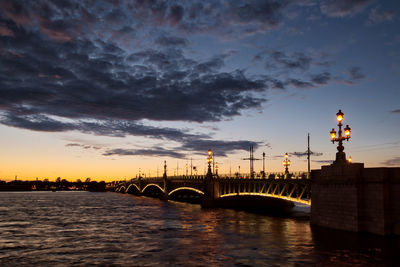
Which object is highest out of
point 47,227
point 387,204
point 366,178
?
point 366,178

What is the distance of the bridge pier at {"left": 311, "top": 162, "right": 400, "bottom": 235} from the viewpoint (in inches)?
1205

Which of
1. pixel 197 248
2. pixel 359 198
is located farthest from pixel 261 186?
pixel 197 248

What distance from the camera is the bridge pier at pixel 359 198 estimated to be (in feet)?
100

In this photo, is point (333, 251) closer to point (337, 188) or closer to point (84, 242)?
point (337, 188)

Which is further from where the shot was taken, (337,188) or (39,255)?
(337,188)

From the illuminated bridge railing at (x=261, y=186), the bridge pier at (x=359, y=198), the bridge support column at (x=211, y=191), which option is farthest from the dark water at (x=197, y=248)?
the bridge support column at (x=211, y=191)

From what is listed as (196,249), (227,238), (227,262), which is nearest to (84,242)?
(196,249)

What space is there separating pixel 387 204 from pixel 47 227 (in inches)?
1561

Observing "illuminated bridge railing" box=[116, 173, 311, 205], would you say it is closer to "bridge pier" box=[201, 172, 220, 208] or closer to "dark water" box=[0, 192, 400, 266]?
"bridge pier" box=[201, 172, 220, 208]

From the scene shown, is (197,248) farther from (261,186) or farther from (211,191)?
(211,191)

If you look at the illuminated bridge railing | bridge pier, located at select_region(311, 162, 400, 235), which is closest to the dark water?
bridge pier, located at select_region(311, 162, 400, 235)

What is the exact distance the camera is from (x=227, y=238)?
36.1 m

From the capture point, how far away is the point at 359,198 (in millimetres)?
32781

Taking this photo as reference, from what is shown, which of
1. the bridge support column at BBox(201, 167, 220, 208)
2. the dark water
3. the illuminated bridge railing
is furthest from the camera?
the bridge support column at BBox(201, 167, 220, 208)
